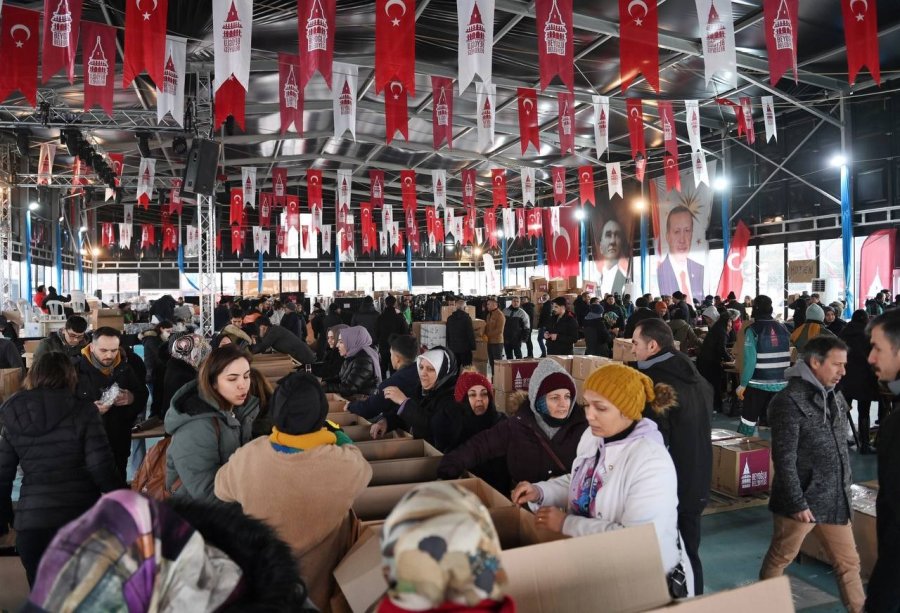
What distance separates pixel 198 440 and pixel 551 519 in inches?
60.7

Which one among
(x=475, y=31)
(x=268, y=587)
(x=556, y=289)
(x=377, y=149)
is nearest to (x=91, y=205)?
(x=377, y=149)

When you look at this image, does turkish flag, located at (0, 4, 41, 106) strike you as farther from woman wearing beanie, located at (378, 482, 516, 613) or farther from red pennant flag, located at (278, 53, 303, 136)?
woman wearing beanie, located at (378, 482, 516, 613)

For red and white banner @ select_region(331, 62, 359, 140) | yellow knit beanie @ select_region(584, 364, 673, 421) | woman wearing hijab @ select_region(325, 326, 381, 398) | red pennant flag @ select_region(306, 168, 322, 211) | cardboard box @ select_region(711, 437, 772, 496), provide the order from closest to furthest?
1. yellow knit beanie @ select_region(584, 364, 673, 421)
2. cardboard box @ select_region(711, 437, 772, 496)
3. woman wearing hijab @ select_region(325, 326, 381, 398)
4. red and white banner @ select_region(331, 62, 359, 140)
5. red pennant flag @ select_region(306, 168, 322, 211)

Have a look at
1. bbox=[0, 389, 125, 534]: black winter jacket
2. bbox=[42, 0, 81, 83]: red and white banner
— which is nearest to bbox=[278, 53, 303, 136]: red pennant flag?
bbox=[42, 0, 81, 83]: red and white banner

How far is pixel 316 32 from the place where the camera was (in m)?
6.71

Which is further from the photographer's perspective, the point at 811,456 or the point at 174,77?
the point at 174,77

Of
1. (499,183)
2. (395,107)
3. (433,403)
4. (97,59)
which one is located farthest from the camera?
(499,183)

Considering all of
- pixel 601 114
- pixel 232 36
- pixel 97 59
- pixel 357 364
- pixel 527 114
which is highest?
pixel 601 114

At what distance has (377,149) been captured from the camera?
2123 centimetres

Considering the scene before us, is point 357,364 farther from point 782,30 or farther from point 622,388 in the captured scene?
point 782,30

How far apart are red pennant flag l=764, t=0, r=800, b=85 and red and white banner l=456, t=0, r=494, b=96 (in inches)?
130

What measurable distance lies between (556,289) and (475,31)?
1449 cm

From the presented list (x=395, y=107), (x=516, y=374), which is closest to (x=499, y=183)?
(x=395, y=107)

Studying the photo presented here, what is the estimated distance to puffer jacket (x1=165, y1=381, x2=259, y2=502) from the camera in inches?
98.0
